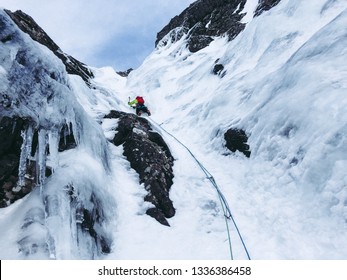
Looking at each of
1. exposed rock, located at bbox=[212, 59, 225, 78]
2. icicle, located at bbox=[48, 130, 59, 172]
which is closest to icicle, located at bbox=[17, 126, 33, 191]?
icicle, located at bbox=[48, 130, 59, 172]

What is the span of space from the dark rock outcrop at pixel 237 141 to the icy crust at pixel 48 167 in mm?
4278

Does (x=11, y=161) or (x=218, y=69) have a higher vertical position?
(x=218, y=69)

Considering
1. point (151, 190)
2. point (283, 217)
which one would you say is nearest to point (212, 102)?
point (151, 190)

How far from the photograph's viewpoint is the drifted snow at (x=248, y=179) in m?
6.32

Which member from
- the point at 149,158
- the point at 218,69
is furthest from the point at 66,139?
the point at 218,69

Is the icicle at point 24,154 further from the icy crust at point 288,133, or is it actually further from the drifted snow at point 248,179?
the icy crust at point 288,133

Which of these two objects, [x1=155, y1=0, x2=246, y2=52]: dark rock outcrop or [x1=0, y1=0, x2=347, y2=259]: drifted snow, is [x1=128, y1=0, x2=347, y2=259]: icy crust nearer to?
[x1=0, y1=0, x2=347, y2=259]: drifted snow

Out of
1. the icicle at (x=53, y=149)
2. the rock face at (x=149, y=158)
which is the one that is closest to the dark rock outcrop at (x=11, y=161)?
the icicle at (x=53, y=149)

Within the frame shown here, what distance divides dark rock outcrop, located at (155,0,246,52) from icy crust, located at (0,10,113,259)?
20859 millimetres

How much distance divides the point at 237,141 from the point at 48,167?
5.96 metres

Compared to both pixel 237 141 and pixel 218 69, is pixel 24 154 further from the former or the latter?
pixel 218 69

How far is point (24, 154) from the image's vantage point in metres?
6.40

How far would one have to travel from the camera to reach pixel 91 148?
28.4 ft

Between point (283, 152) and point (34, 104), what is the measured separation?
19.3 feet
